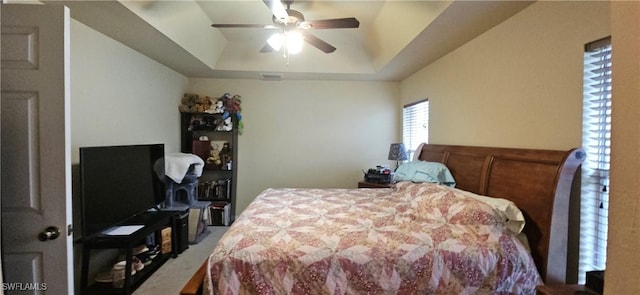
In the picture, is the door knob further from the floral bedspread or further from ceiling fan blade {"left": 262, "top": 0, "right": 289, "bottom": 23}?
ceiling fan blade {"left": 262, "top": 0, "right": 289, "bottom": 23}

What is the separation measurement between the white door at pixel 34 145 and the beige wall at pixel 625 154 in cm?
201

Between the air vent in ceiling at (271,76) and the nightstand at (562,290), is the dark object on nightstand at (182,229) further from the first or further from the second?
the nightstand at (562,290)

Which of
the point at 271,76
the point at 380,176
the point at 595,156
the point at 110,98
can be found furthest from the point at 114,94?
the point at 595,156

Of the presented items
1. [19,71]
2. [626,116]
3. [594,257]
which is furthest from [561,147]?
[19,71]

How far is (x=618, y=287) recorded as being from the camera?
0.58m

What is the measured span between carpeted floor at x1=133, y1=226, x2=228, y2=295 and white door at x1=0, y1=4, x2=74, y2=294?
45.8 inches

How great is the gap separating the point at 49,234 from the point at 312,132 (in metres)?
3.48

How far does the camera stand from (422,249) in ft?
5.30

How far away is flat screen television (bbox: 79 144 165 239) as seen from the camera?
2174mm

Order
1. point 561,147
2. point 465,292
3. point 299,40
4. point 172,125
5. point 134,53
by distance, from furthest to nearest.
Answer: point 172,125, point 134,53, point 299,40, point 561,147, point 465,292

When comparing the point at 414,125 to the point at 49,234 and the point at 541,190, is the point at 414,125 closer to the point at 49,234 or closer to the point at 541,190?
the point at 541,190

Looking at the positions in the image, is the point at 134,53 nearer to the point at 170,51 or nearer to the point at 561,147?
the point at 170,51

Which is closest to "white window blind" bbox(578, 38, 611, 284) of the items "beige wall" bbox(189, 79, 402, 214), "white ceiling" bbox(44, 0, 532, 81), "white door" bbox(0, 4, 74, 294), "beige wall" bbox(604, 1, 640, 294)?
"white ceiling" bbox(44, 0, 532, 81)

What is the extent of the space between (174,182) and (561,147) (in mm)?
3675
